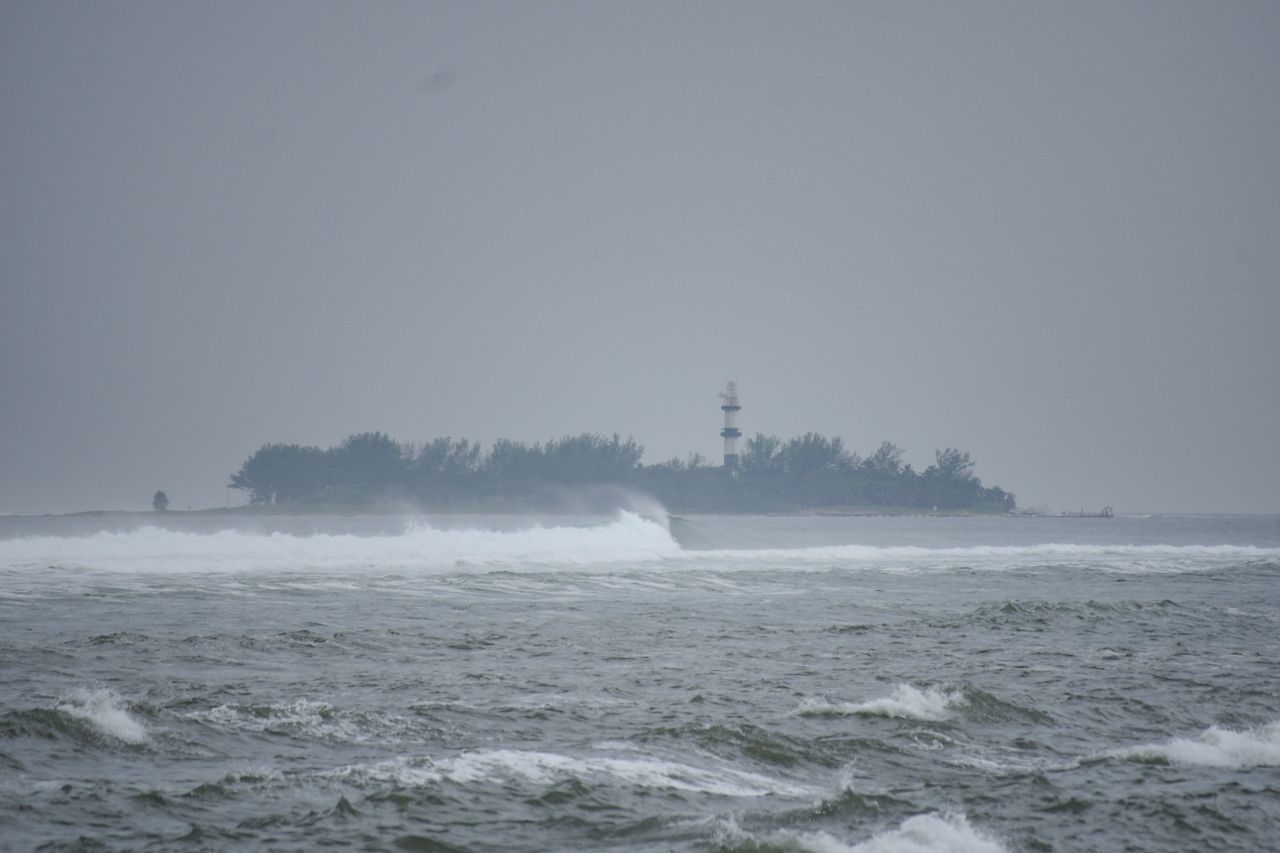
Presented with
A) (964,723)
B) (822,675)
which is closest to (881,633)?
(822,675)

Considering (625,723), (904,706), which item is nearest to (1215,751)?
(904,706)

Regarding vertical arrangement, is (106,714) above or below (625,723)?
above

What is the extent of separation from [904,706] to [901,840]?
621 centimetres

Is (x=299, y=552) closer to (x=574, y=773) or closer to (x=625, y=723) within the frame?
(x=625, y=723)

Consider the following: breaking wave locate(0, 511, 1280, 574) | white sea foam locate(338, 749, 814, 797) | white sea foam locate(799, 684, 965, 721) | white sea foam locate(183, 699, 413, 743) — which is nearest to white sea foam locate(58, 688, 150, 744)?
white sea foam locate(183, 699, 413, 743)

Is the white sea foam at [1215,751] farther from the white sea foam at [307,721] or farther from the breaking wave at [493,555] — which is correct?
the breaking wave at [493,555]

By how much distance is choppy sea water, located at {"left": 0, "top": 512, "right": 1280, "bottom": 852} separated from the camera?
1025 cm

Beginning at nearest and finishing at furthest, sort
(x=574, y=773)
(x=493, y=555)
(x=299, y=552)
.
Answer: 1. (x=574, y=773)
2. (x=299, y=552)
3. (x=493, y=555)

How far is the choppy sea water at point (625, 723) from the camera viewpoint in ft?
33.6

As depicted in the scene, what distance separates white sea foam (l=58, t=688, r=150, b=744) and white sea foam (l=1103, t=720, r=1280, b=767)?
11612 millimetres

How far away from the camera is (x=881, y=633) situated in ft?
83.3

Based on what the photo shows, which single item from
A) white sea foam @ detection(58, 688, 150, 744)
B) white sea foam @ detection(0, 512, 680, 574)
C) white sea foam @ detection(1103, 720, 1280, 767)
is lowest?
white sea foam @ detection(1103, 720, 1280, 767)

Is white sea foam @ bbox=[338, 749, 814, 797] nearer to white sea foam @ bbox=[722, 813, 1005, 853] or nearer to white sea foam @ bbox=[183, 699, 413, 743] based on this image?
white sea foam @ bbox=[183, 699, 413, 743]

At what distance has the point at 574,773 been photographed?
11922 mm
